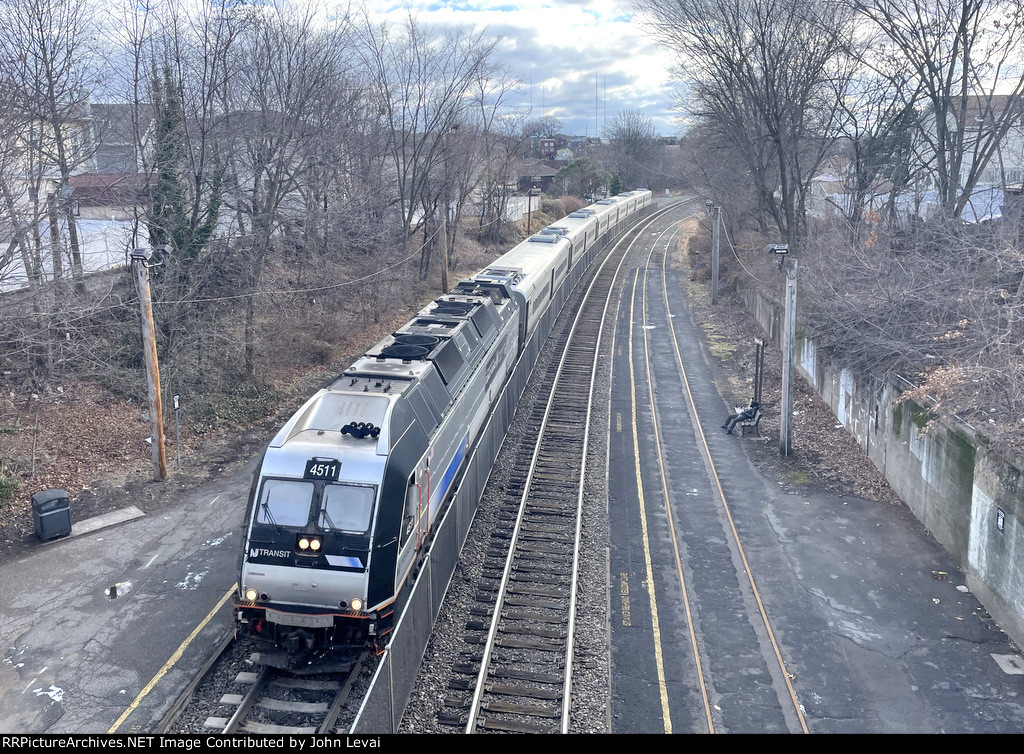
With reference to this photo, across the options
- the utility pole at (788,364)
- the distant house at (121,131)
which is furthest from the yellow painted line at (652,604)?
the distant house at (121,131)

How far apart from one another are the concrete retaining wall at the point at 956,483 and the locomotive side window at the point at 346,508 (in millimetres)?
10582

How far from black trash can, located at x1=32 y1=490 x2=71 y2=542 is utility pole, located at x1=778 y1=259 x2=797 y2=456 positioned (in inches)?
684

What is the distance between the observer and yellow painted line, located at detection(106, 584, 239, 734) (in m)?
10.3

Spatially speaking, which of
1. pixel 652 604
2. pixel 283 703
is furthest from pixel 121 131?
pixel 652 604

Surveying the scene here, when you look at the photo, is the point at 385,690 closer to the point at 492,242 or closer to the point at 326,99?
the point at 326,99

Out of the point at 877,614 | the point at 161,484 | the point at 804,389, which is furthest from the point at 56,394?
the point at 804,389

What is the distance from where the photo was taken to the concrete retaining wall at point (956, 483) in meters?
12.6

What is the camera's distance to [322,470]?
1120 cm

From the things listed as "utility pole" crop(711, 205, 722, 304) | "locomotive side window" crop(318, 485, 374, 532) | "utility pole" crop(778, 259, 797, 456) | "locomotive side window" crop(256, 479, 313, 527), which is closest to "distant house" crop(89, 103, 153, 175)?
"locomotive side window" crop(256, 479, 313, 527)

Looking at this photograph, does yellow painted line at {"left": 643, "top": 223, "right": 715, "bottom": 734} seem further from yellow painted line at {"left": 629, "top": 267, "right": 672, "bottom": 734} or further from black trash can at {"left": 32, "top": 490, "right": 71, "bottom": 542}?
black trash can at {"left": 32, "top": 490, "right": 71, "bottom": 542}

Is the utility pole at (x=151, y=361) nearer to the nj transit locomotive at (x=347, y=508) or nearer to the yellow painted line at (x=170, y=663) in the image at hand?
the nj transit locomotive at (x=347, y=508)

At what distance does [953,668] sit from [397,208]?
36.2 metres

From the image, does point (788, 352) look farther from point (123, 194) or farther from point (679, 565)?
point (123, 194)

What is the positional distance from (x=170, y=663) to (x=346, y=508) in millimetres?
3812
